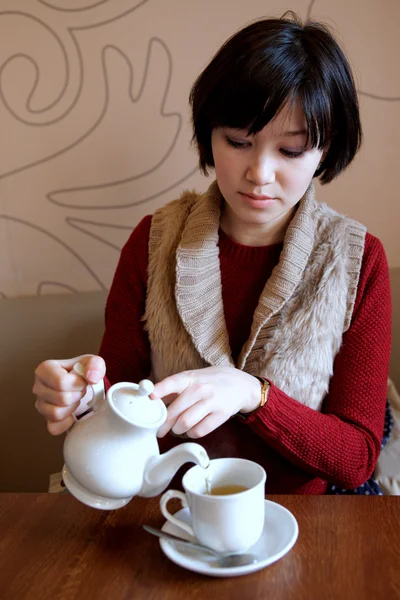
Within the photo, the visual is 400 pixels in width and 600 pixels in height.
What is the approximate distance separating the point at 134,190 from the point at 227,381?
73 cm

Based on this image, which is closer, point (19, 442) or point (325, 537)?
point (325, 537)

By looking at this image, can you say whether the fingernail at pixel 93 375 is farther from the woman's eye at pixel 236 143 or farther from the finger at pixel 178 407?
the woman's eye at pixel 236 143

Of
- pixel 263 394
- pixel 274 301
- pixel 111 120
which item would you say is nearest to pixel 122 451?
pixel 263 394

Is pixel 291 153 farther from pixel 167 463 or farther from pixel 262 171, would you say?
pixel 167 463

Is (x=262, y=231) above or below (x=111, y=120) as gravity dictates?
below

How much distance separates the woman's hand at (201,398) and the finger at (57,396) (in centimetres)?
11

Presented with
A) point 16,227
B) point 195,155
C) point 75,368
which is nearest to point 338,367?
point 75,368

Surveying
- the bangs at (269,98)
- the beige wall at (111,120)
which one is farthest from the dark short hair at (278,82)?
the beige wall at (111,120)

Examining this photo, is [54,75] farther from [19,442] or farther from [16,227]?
[19,442]

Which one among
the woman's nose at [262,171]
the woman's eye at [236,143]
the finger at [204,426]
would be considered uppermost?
the woman's eye at [236,143]

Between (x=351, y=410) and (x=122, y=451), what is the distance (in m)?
0.49

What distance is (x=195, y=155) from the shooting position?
4.68 ft

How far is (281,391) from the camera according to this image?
97 centimetres

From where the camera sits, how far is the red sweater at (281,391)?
99cm
